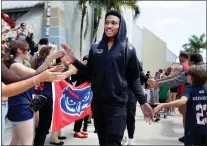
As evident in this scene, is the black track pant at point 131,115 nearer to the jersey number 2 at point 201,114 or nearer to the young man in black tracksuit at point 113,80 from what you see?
the jersey number 2 at point 201,114

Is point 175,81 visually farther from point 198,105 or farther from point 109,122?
point 109,122

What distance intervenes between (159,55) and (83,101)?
1.97m

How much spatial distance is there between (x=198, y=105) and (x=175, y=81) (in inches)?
16.6

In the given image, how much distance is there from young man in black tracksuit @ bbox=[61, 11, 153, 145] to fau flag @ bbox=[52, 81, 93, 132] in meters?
1.45

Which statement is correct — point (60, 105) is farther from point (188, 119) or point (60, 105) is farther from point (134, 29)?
point (188, 119)

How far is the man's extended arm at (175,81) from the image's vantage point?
322cm

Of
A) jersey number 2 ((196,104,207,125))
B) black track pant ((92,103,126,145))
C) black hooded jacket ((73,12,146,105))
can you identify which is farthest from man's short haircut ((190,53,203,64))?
black track pant ((92,103,126,145))

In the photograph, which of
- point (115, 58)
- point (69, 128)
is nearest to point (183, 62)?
point (115, 58)

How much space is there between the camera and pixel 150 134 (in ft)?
18.3

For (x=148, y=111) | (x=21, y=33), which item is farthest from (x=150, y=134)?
(x=21, y=33)

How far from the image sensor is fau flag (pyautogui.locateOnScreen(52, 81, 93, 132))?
414 centimetres

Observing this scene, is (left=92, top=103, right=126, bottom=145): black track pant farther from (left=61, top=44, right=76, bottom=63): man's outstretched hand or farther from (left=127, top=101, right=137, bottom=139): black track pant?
(left=127, top=101, right=137, bottom=139): black track pant

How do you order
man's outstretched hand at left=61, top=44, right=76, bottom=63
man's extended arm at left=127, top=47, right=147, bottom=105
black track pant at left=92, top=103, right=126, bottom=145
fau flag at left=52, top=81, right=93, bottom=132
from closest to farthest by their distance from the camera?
black track pant at left=92, top=103, right=126, bottom=145 < man's extended arm at left=127, top=47, right=147, bottom=105 < man's outstretched hand at left=61, top=44, right=76, bottom=63 < fau flag at left=52, top=81, right=93, bottom=132

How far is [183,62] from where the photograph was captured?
12.5 ft
